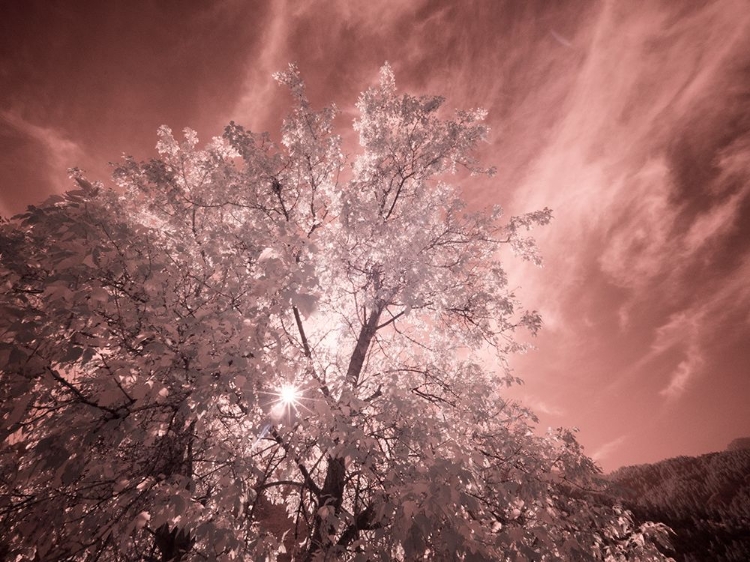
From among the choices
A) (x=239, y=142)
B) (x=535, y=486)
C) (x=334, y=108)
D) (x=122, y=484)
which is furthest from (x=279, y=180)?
(x=535, y=486)

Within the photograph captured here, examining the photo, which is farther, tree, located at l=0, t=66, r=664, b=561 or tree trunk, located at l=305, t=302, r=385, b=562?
tree trunk, located at l=305, t=302, r=385, b=562

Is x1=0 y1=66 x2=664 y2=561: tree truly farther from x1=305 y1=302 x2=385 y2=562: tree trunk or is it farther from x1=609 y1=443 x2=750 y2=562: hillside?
x1=609 y1=443 x2=750 y2=562: hillside

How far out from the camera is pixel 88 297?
283cm

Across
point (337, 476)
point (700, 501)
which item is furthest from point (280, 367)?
point (700, 501)

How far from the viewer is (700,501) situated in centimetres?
3181

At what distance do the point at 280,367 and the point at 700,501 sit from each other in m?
51.6

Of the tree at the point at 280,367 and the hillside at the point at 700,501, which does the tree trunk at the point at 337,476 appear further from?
the hillside at the point at 700,501

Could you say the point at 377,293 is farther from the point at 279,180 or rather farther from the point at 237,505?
the point at 237,505

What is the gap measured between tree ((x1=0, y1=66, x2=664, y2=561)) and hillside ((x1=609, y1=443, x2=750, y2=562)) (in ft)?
79.0

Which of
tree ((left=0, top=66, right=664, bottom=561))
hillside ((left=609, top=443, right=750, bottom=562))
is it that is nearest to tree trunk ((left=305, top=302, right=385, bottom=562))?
tree ((left=0, top=66, right=664, bottom=561))

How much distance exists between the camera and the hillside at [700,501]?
25734 mm

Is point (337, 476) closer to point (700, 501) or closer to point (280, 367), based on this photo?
point (280, 367)

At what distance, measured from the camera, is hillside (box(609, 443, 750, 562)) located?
84.4 ft

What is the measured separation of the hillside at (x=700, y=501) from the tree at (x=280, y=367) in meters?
24.1
